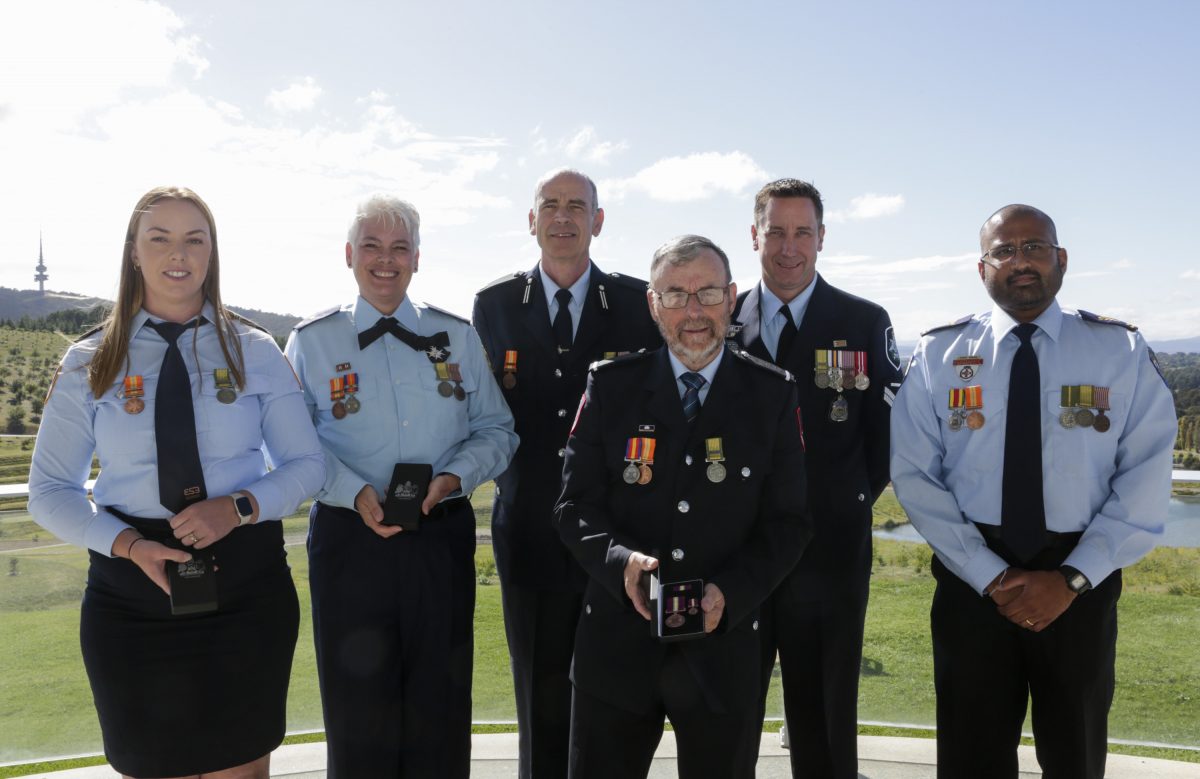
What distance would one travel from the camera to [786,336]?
121 inches

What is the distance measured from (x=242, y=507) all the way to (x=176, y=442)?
0.26m

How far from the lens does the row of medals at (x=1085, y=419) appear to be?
2547mm

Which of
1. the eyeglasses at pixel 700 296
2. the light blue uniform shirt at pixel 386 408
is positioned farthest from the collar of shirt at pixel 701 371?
the light blue uniform shirt at pixel 386 408

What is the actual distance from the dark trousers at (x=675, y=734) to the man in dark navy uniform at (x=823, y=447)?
76 cm

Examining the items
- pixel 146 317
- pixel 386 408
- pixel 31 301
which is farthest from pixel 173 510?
pixel 31 301

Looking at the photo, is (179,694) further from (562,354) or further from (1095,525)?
(1095,525)

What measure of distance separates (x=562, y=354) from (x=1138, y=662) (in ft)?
10.0

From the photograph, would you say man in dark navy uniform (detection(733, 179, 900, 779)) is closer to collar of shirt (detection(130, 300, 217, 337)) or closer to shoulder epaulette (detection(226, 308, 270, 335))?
shoulder epaulette (detection(226, 308, 270, 335))

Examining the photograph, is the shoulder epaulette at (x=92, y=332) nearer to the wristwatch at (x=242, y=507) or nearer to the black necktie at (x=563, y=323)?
the wristwatch at (x=242, y=507)

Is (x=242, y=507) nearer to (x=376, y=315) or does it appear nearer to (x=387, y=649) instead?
(x=387, y=649)

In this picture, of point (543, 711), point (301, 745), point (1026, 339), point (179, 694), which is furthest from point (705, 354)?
point (301, 745)

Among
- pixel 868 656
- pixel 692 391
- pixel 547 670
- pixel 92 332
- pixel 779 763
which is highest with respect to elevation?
pixel 92 332

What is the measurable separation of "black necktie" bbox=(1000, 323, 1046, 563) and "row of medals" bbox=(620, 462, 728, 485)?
1004 millimetres

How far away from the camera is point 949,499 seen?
8.59ft
